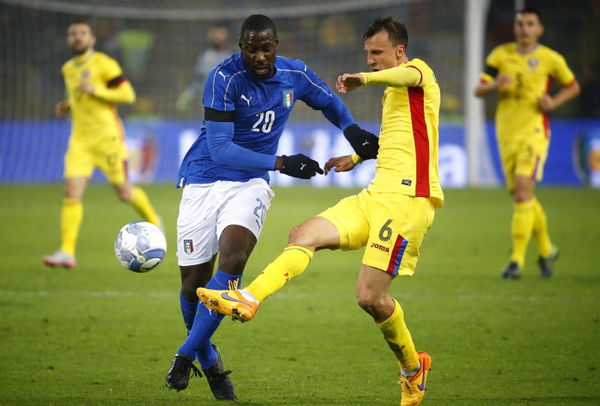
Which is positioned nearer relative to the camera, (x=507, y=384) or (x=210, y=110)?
(x=210, y=110)

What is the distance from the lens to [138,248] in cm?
571

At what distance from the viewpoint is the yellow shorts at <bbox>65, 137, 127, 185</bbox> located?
10.8 m

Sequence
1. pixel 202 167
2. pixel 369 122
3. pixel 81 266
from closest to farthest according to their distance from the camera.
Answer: pixel 202 167
pixel 81 266
pixel 369 122

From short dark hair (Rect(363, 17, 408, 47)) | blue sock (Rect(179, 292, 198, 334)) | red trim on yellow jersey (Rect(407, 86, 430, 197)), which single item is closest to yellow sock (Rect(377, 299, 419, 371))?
red trim on yellow jersey (Rect(407, 86, 430, 197))

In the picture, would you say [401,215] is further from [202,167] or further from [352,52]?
[352,52]

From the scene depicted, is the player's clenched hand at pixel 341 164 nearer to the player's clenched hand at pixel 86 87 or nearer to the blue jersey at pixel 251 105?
the blue jersey at pixel 251 105

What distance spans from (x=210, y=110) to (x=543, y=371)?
102 inches

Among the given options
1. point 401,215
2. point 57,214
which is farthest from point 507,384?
point 57,214

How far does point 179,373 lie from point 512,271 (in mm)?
5420

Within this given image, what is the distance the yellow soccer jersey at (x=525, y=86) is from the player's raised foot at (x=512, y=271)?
50.4 inches

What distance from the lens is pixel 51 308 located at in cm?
823

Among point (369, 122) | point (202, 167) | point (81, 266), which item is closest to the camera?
point (202, 167)

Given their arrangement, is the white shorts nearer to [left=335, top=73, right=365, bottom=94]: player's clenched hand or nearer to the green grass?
the green grass

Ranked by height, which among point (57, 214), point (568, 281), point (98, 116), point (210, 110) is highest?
point (210, 110)
